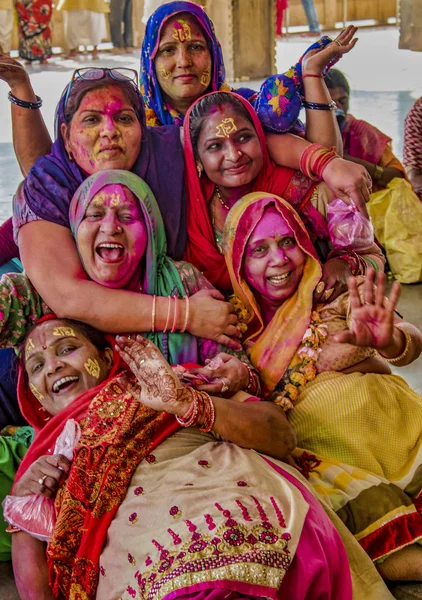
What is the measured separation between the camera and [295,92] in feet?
10.4

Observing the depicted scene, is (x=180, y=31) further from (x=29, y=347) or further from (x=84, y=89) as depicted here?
(x=29, y=347)

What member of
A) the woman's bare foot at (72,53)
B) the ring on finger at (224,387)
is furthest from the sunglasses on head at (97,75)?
the woman's bare foot at (72,53)

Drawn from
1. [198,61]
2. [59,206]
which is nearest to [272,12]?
[198,61]

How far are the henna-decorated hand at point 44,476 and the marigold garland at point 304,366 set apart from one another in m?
0.77

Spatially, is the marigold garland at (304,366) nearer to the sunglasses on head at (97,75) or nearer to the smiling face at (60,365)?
the smiling face at (60,365)

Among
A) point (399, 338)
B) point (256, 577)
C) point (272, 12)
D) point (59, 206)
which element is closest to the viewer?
point (256, 577)

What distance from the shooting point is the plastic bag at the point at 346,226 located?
9.84ft

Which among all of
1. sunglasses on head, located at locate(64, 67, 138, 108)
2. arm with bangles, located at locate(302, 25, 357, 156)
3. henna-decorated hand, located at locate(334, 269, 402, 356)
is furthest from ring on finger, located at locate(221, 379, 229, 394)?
sunglasses on head, located at locate(64, 67, 138, 108)

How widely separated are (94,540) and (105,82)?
164 cm

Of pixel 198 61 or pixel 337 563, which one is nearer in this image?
pixel 337 563

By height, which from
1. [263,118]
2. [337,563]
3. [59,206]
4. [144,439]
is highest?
[263,118]

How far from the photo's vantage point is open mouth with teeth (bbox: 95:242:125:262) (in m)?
2.77

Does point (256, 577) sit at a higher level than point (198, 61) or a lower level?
lower

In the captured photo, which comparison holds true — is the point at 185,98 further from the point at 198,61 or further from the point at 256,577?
the point at 256,577
